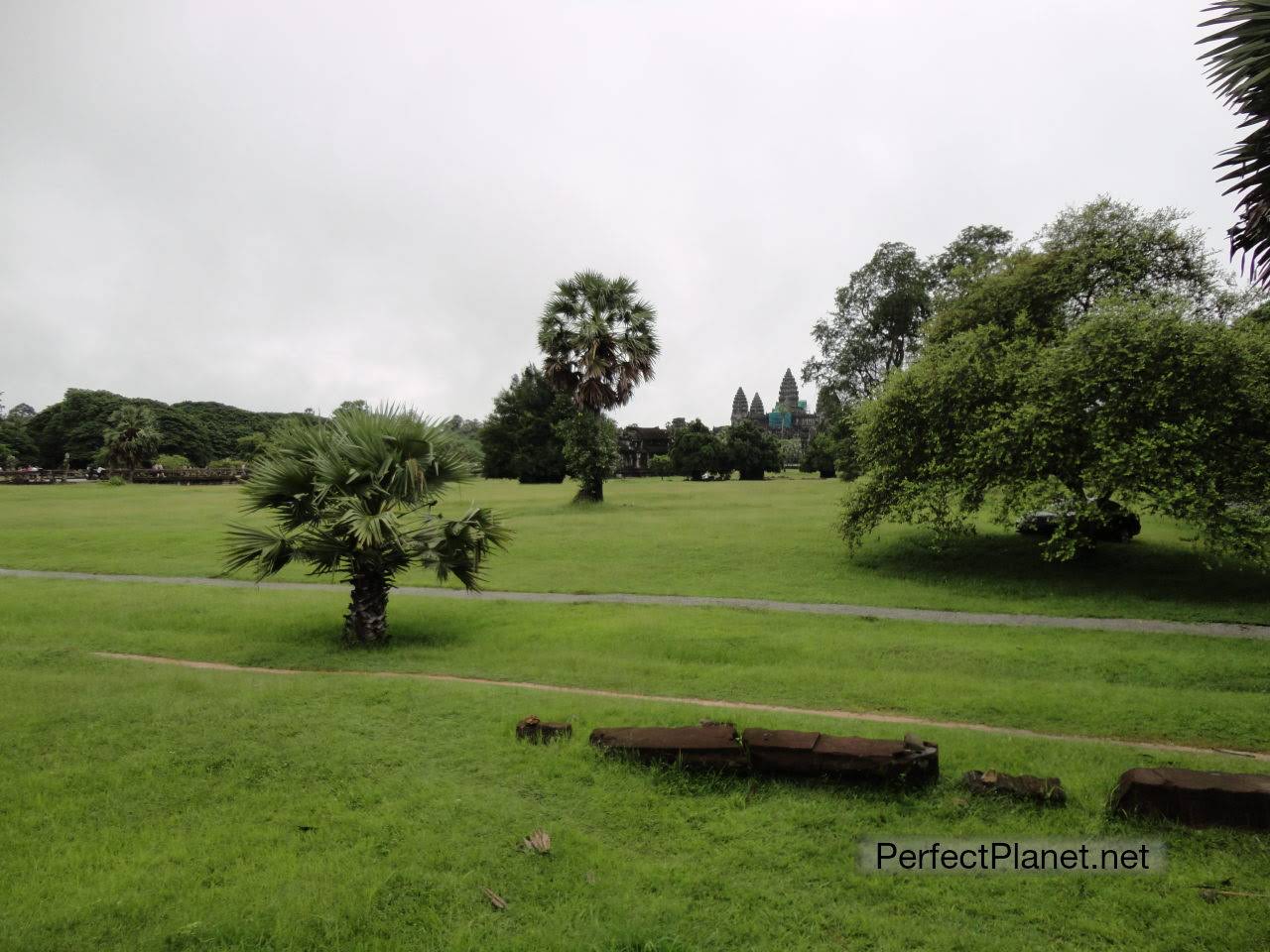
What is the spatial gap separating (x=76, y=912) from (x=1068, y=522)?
19.5 meters

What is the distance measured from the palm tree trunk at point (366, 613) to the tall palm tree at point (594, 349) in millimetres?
22216

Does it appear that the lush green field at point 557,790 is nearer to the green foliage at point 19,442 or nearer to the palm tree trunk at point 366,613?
the palm tree trunk at point 366,613

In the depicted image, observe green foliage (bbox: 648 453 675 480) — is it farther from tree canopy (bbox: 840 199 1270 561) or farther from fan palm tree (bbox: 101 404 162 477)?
tree canopy (bbox: 840 199 1270 561)

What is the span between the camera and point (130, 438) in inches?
2500

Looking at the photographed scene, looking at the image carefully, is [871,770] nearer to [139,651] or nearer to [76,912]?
[76,912]

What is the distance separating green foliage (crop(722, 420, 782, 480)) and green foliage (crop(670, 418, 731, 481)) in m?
0.55

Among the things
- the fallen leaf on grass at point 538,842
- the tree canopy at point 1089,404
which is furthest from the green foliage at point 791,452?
the fallen leaf on grass at point 538,842

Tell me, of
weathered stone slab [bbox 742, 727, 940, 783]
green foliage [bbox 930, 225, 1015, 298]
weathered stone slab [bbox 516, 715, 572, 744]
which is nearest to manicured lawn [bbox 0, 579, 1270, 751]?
weathered stone slab [bbox 516, 715, 572, 744]

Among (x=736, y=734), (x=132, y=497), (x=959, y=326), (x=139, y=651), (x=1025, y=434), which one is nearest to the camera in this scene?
(x=736, y=734)

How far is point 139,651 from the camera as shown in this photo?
10.2 meters

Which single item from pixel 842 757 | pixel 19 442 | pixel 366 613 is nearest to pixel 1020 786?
pixel 842 757

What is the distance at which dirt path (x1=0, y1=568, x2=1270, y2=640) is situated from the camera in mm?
11906

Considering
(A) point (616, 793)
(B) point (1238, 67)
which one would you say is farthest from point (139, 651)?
(B) point (1238, 67)

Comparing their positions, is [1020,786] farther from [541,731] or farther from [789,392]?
[789,392]
